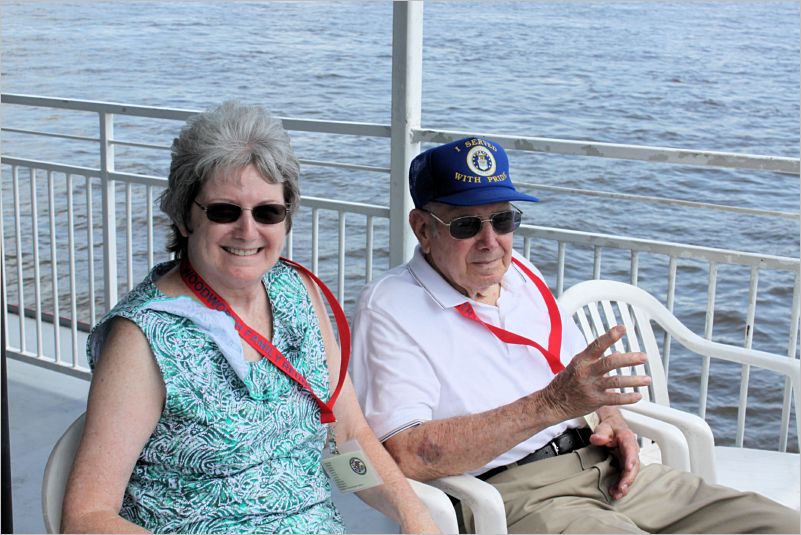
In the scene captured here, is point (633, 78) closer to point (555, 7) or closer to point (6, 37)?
point (555, 7)

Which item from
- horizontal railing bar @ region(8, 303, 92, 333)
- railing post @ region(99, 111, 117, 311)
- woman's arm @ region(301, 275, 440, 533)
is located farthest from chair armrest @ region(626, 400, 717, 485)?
horizontal railing bar @ region(8, 303, 92, 333)

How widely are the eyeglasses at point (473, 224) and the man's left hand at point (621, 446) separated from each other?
0.53 meters

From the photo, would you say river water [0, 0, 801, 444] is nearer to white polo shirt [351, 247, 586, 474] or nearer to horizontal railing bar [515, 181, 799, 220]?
horizontal railing bar [515, 181, 799, 220]

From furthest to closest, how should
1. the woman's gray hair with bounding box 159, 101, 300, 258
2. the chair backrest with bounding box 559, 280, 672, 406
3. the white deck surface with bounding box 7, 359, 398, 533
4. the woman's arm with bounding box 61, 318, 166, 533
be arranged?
1. the white deck surface with bounding box 7, 359, 398, 533
2. the chair backrest with bounding box 559, 280, 672, 406
3. the woman's gray hair with bounding box 159, 101, 300, 258
4. the woman's arm with bounding box 61, 318, 166, 533

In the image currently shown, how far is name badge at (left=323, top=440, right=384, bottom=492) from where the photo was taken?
188 centimetres

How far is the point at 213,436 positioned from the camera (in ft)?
5.59

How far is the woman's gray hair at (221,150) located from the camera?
1.76m

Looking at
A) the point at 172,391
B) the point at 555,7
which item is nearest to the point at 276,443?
the point at 172,391

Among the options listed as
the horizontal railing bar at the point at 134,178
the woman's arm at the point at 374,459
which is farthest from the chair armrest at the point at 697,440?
the horizontal railing bar at the point at 134,178

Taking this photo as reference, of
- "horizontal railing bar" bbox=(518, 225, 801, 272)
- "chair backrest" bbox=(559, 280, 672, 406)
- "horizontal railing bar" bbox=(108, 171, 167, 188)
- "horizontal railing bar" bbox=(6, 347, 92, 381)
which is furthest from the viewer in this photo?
"horizontal railing bar" bbox=(6, 347, 92, 381)

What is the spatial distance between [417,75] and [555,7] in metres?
13.9

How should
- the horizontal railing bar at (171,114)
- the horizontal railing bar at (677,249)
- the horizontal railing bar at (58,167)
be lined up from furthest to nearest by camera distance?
the horizontal railing bar at (58,167) < the horizontal railing bar at (171,114) < the horizontal railing bar at (677,249)

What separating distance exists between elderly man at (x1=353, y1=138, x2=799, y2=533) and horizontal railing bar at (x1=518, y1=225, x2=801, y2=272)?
2.88ft

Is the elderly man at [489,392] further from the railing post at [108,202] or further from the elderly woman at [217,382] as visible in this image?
the railing post at [108,202]
